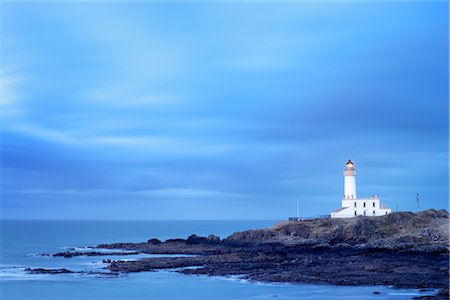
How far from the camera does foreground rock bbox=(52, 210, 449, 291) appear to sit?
34531 millimetres

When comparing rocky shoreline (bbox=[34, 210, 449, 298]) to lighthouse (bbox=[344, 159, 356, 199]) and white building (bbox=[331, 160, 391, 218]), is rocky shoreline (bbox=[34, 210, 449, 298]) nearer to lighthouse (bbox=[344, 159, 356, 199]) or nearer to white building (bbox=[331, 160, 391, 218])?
white building (bbox=[331, 160, 391, 218])

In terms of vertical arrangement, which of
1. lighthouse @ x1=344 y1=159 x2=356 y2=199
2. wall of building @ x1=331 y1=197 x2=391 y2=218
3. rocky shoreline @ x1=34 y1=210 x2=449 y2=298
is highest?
lighthouse @ x1=344 y1=159 x2=356 y2=199

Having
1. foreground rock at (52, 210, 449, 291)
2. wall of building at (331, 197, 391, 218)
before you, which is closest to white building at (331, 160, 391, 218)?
wall of building at (331, 197, 391, 218)

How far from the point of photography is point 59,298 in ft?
103

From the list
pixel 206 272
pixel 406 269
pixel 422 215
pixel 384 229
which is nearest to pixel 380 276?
pixel 406 269

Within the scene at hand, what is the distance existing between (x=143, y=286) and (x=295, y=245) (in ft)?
71.0

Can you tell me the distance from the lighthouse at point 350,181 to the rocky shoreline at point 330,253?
9417 mm

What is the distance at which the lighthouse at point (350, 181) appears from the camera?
68.5 meters

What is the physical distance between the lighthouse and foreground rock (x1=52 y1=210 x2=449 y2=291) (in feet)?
30.1

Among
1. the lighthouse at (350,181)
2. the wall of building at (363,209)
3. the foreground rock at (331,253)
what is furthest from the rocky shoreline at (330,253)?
the lighthouse at (350,181)

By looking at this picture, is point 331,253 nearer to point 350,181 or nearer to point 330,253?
point 330,253

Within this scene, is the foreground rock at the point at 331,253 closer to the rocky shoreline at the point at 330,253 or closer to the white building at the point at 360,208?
the rocky shoreline at the point at 330,253

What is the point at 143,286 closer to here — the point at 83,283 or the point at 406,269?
the point at 83,283

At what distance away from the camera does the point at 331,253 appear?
4591 cm
